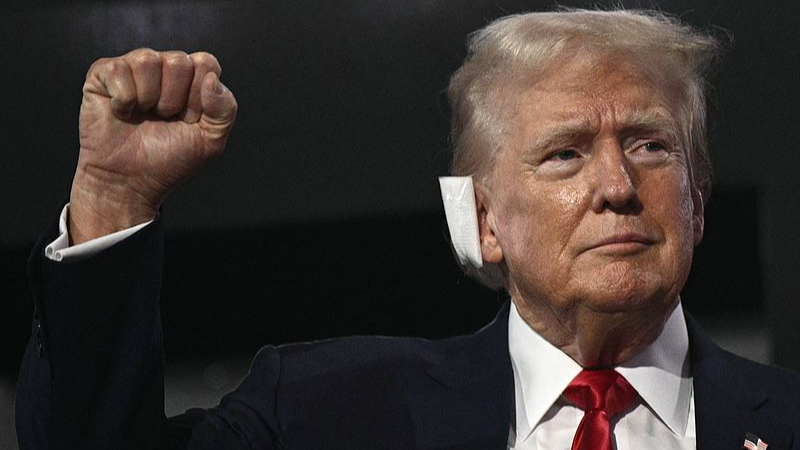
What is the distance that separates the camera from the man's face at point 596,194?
8.05ft

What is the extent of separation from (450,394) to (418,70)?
0.87 m

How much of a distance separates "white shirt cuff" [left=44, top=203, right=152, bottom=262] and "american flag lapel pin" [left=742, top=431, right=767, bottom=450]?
111cm

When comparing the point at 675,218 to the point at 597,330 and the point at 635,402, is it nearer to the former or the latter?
the point at 597,330

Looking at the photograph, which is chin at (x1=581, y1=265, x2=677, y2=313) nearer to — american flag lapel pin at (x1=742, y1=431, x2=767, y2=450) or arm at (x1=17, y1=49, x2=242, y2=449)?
american flag lapel pin at (x1=742, y1=431, x2=767, y2=450)

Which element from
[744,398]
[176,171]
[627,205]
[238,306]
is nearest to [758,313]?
[744,398]

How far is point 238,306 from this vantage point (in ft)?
10.4

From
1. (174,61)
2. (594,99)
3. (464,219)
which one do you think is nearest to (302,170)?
(464,219)

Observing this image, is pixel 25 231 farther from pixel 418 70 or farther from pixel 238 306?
pixel 418 70

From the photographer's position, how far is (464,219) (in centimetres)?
275

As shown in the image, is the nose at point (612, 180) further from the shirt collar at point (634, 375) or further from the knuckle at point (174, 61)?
the knuckle at point (174, 61)

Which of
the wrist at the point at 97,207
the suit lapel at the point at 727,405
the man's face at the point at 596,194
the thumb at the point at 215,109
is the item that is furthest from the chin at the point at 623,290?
the wrist at the point at 97,207

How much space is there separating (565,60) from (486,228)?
367 mm

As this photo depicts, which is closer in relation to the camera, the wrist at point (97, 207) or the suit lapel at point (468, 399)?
the wrist at point (97, 207)

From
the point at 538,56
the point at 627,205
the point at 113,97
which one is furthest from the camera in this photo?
the point at 538,56
